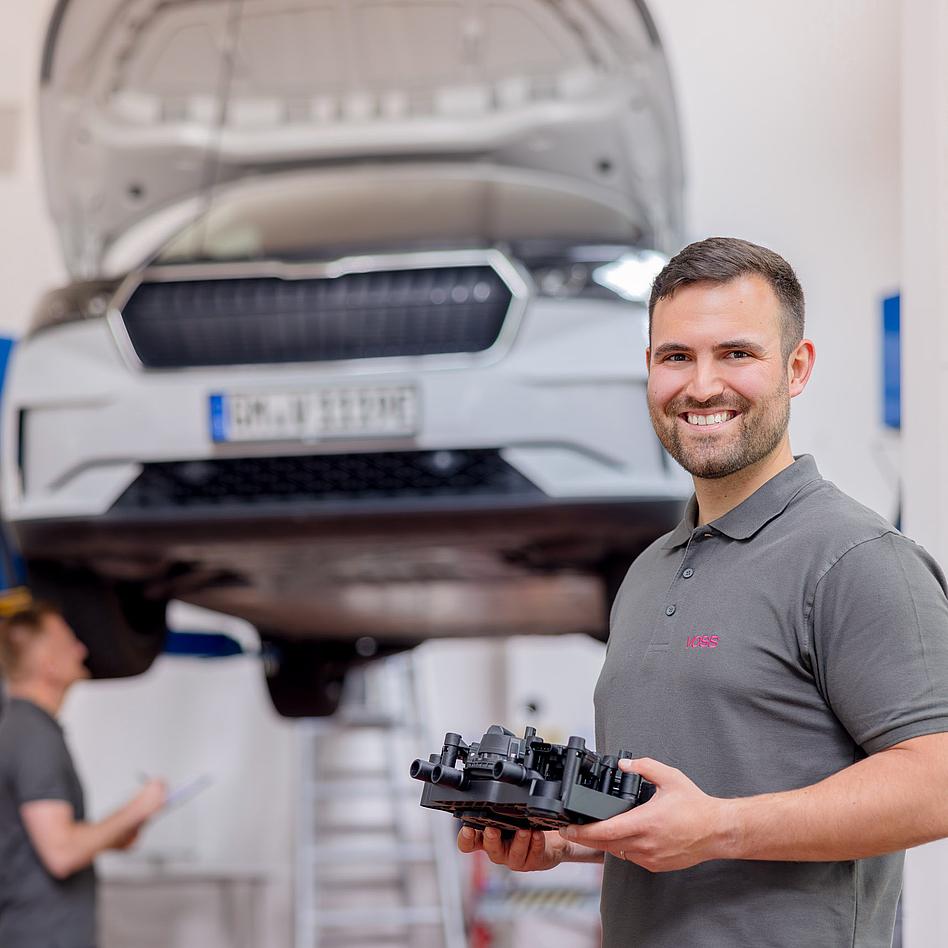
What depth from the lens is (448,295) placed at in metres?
2.26

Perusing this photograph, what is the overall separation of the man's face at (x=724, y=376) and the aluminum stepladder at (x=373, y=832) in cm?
412

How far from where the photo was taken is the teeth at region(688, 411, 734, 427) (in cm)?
99

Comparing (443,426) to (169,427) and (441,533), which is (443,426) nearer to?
(441,533)

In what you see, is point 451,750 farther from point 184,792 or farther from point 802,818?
point 184,792

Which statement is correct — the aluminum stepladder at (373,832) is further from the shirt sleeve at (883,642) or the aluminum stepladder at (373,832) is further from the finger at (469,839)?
the shirt sleeve at (883,642)

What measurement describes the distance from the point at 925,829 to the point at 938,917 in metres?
0.76

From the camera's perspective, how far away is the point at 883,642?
88 cm

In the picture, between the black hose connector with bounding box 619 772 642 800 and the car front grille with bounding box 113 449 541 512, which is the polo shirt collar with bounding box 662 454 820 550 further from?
the car front grille with bounding box 113 449 541 512

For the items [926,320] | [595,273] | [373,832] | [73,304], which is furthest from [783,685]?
[373,832]

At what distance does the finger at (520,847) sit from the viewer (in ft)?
3.41

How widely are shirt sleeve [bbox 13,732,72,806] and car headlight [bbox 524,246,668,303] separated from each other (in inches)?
56.1

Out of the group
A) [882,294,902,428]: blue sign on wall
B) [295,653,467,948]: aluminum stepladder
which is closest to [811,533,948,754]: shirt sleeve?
[882,294,902,428]: blue sign on wall

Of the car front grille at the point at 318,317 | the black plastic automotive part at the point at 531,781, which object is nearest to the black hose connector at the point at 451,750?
the black plastic automotive part at the point at 531,781

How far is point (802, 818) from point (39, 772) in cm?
212
